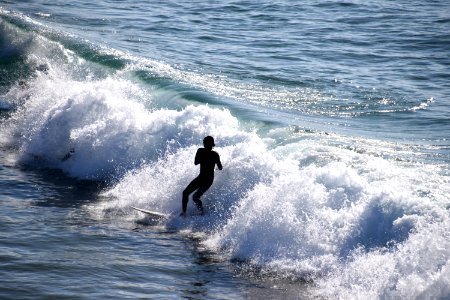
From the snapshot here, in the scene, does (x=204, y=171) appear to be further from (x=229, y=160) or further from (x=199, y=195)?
(x=229, y=160)

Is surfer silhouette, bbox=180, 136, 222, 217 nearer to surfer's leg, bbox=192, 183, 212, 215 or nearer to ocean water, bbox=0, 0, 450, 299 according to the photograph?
surfer's leg, bbox=192, 183, 212, 215

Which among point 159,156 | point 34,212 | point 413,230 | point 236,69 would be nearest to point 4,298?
point 34,212

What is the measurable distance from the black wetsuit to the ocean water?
15.6 inches

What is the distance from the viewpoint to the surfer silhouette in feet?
44.4

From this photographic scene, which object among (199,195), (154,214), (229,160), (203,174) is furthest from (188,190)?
(229,160)

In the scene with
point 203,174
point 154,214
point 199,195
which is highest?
point 203,174

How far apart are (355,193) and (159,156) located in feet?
17.7

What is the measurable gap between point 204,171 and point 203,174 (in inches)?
2.3

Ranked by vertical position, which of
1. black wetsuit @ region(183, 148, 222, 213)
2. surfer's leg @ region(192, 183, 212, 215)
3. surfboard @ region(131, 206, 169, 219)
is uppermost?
black wetsuit @ region(183, 148, 222, 213)

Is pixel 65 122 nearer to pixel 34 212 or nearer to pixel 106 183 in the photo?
pixel 106 183

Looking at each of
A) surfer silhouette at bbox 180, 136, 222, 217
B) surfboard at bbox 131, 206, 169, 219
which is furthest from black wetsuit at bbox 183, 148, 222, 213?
surfboard at bbox 131, 206, 169, 219

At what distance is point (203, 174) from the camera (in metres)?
13.6

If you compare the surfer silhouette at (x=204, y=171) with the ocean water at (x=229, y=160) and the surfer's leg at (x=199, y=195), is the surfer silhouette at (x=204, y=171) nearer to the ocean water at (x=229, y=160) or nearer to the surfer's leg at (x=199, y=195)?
the surfer's leg at (x=199, y=195)

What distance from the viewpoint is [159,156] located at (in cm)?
1625
